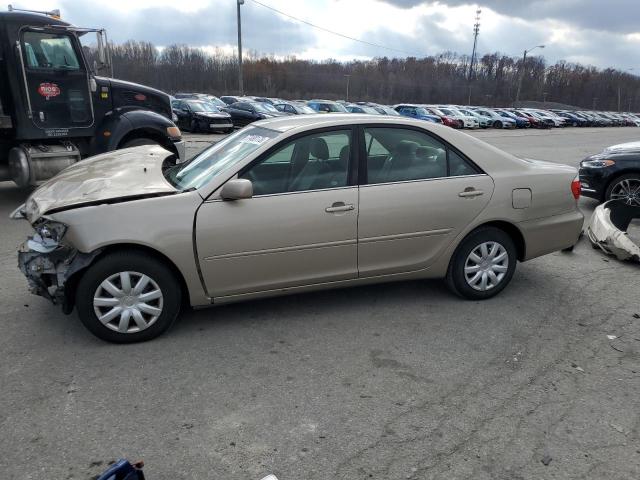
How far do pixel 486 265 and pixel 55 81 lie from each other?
7.01 metres

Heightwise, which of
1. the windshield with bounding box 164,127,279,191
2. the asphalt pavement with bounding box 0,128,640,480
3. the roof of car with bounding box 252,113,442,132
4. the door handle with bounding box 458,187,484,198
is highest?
the roof of car with bounding box 252,113,442,132

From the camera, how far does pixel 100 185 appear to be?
147 inches

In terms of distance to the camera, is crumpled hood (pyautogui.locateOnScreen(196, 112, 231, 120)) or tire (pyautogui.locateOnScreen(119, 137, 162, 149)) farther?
crumpled hood (pyautogui.locateOnScreen(196, 112, 231, 120))

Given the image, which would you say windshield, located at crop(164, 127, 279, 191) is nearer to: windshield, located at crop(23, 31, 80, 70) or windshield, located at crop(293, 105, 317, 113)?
windshield, located at crop(23, 31, 80, 70)

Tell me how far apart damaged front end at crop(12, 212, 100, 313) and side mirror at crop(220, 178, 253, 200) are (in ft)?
3.10

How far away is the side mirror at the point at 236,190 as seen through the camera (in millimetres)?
3543

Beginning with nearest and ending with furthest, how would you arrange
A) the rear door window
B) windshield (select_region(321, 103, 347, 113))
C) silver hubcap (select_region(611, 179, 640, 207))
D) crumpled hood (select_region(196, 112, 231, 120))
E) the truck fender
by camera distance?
the rear door window, silver hubcap (select_region(611, 179, 640, 207)), the truck fender, crumpled hood (select_region(196, 112, 231, 120)), windshield (select_region(321, 103, 347, 113))

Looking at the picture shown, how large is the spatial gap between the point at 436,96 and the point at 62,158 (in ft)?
310

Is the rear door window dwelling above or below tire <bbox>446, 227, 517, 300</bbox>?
above

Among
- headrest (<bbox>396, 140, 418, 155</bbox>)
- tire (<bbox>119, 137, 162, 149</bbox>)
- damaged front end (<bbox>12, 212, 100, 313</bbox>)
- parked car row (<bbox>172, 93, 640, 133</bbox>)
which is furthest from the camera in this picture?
parked car row (<bbox>172, 93, 640, 133</bbox>)

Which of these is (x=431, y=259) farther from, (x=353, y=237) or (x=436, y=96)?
(x=436, y=96)

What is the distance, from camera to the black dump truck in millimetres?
7391

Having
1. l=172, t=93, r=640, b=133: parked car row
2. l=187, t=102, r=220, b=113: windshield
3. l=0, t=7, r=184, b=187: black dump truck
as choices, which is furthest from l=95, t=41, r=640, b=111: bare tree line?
l=0, t=7, r=184, b=187: black dump truck

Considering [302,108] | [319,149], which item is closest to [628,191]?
[319,149]
